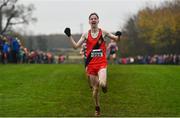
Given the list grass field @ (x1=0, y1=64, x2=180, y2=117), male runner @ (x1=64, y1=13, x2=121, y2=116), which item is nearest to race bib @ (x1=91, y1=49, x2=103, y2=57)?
male runner @ (x1=64, y1=13, x2=121, y2=116)

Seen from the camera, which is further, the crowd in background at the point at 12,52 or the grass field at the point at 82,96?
the crowd in background at the point at 12,52

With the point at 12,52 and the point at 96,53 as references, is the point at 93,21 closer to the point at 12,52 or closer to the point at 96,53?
the point at 96,53

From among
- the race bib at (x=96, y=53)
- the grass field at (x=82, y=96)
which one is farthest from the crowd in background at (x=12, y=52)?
the race bib at (x=96, y=53)

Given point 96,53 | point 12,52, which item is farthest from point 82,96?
point 12,52

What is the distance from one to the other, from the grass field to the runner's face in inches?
88.6

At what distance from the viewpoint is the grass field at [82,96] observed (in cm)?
1552

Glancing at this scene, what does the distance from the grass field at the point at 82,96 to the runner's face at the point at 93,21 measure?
225 centimetres

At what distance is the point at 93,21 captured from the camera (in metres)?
14.6

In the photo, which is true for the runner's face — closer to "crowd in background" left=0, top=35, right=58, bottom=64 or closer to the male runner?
the male runner

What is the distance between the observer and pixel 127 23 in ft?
373

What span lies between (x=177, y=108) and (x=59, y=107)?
3235 mm

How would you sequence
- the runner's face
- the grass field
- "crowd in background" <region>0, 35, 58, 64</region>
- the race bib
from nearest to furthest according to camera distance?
the runner's face
the race bib
the grass field
"crowd in background" <region>0, 35, 58, 64</region>

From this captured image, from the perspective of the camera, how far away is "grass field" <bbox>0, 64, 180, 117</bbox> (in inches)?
611

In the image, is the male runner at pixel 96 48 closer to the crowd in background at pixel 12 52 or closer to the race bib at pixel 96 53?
the race bib at pixel 96 53
